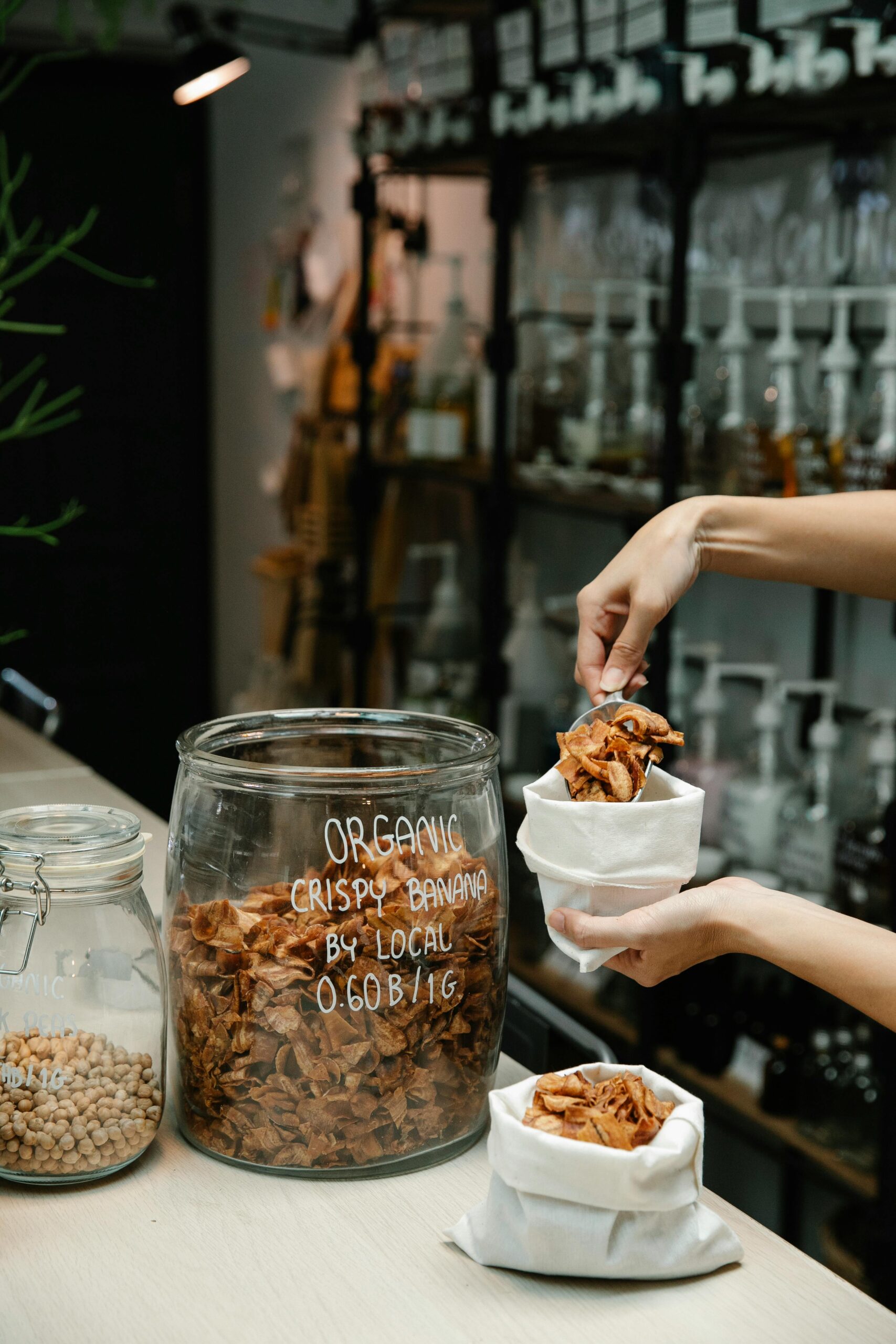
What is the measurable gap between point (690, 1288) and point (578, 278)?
2218 millimetres

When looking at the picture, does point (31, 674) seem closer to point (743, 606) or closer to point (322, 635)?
point (322, 635)

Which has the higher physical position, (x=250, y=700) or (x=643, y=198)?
(x=643, y=198)

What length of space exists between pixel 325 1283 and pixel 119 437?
375 centimetres

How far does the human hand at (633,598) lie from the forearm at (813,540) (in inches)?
2.0

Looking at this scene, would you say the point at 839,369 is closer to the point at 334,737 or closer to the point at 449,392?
the point at 449,392

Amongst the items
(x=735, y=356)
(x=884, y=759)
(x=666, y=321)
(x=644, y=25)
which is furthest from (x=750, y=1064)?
(x=644, y=25)

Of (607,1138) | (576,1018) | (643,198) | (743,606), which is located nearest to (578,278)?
(643,198)

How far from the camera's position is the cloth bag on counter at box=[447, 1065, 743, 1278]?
70 cm

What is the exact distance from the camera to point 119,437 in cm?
420

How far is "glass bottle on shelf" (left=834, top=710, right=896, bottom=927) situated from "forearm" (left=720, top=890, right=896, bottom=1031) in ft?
3.85

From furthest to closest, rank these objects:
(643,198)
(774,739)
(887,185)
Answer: (643,198)
(774,739)
(887,185)

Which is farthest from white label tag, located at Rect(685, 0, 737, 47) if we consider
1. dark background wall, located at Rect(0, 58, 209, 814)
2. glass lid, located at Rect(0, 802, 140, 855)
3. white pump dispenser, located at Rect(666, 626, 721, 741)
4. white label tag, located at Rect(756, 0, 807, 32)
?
dark background wall, located at Rect(0, 58, 209, 814)

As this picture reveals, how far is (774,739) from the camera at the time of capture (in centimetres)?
219

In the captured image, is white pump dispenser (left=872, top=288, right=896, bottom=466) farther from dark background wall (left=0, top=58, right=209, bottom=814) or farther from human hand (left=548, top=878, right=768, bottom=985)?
dark background wall (left=0, top=58, right=209, bottom=814)
